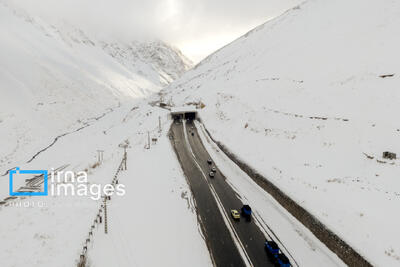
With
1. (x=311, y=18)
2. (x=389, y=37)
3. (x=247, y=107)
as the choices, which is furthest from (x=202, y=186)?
(x=311, y=18)

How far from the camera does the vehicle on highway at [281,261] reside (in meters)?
12.1

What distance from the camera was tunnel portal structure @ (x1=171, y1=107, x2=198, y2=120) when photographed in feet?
189

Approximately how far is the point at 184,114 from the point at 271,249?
48.1 meters

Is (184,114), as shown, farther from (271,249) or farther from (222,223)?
(271,249)

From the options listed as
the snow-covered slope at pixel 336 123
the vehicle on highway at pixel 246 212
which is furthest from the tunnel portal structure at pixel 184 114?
the vehicle on highway at pixel 246 212

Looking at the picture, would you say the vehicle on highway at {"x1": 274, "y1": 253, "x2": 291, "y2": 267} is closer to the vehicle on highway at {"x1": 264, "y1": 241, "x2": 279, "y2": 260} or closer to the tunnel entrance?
the vehicle on highway at {"x1": 264, "y1": 241, "x2": 279, "y2": 260}

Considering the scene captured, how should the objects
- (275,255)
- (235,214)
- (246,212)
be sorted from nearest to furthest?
(275,255) < (235,214) < (246,212)

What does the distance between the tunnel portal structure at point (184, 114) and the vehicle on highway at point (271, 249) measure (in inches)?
1819

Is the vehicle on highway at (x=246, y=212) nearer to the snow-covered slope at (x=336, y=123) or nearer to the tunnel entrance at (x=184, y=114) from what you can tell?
the snow-covered slope at (x=336, y=123)

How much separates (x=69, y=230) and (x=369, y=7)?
2809 inches

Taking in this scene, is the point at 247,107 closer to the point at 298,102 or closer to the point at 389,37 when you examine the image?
the point at 298,102

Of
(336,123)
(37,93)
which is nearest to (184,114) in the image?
(336,123)

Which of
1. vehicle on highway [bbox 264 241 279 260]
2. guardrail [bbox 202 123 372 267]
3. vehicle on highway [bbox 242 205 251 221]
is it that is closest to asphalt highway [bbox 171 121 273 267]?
vehicle on highway [bbox 264 241 279 260]

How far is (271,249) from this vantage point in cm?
1317
